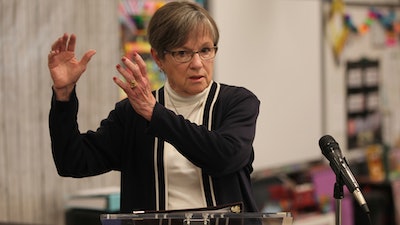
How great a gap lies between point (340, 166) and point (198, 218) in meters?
0.36

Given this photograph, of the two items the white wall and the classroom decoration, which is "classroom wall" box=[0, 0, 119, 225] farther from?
the classroom decoration

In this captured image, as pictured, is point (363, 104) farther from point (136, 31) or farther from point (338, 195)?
point (338, 195)

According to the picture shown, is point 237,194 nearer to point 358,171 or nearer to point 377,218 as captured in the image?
point 377,218

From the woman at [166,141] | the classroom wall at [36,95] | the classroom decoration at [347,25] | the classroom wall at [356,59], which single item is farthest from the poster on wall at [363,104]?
the woman at [166,141]

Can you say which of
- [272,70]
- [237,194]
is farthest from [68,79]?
[272,70]

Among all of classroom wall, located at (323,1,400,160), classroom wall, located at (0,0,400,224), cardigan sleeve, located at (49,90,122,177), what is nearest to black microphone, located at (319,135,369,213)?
cardigan sleeve, located at (49,90,122,177)

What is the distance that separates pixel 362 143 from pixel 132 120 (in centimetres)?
390

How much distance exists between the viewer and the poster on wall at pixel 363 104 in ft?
17.3

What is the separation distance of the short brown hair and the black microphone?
396mm

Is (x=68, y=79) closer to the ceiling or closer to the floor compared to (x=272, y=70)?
closer to the floor

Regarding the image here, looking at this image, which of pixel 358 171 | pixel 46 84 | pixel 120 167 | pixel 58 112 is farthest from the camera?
pixel 358 171

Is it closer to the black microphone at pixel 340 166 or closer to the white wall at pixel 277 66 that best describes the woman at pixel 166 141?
the black microphone at pixel 340 166

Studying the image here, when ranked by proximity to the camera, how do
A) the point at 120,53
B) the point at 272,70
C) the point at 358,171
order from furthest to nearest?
the point at 358,171
the point at 272,70
the point at 120,53

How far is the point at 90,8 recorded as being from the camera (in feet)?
10.8
